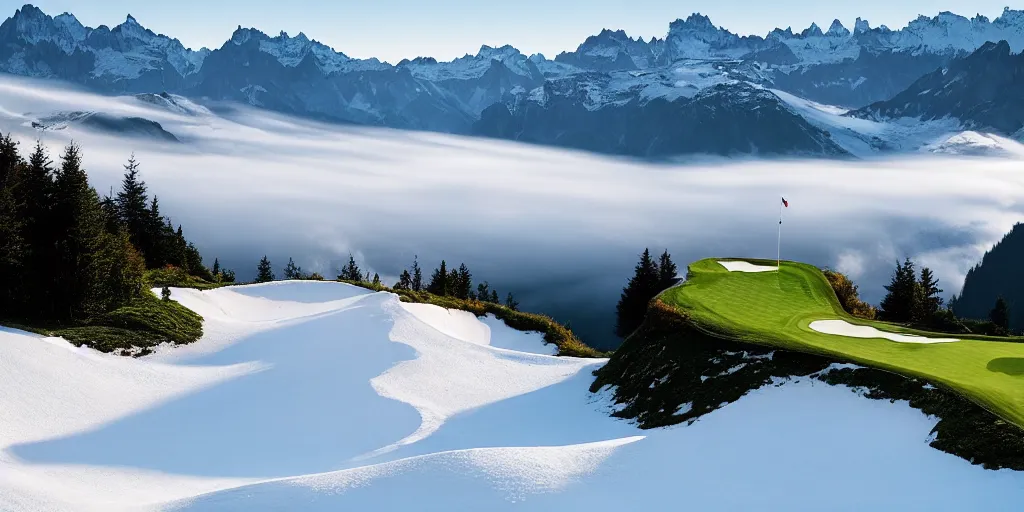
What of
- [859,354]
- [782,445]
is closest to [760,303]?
[859,354]

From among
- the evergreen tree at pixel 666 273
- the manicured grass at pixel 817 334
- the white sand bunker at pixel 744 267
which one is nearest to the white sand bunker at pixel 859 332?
the manicured grass at pixel 817 334

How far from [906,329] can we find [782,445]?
42.5ft

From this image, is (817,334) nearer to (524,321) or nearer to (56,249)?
(524,321)

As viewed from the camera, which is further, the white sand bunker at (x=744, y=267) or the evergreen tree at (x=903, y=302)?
the evergreen tree at (x=903, y=302)

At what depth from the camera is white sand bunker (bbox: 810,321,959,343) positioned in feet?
81.6

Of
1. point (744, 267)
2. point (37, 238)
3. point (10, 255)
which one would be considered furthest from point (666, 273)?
point (10, 255)

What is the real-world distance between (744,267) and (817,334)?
15.6 meters

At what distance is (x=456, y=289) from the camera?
87.0 m

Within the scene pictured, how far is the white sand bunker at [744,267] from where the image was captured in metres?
39.9

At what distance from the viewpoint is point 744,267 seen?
41.1 metres

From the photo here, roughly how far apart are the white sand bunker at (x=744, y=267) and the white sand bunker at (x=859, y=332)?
Answer: 458 inches

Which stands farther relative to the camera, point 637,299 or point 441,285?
point 637,299

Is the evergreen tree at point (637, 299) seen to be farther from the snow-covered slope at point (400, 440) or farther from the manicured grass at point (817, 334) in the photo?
the snow-covered slope at point (400, 440)

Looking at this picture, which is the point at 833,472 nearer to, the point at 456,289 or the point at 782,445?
the point at 782,445
